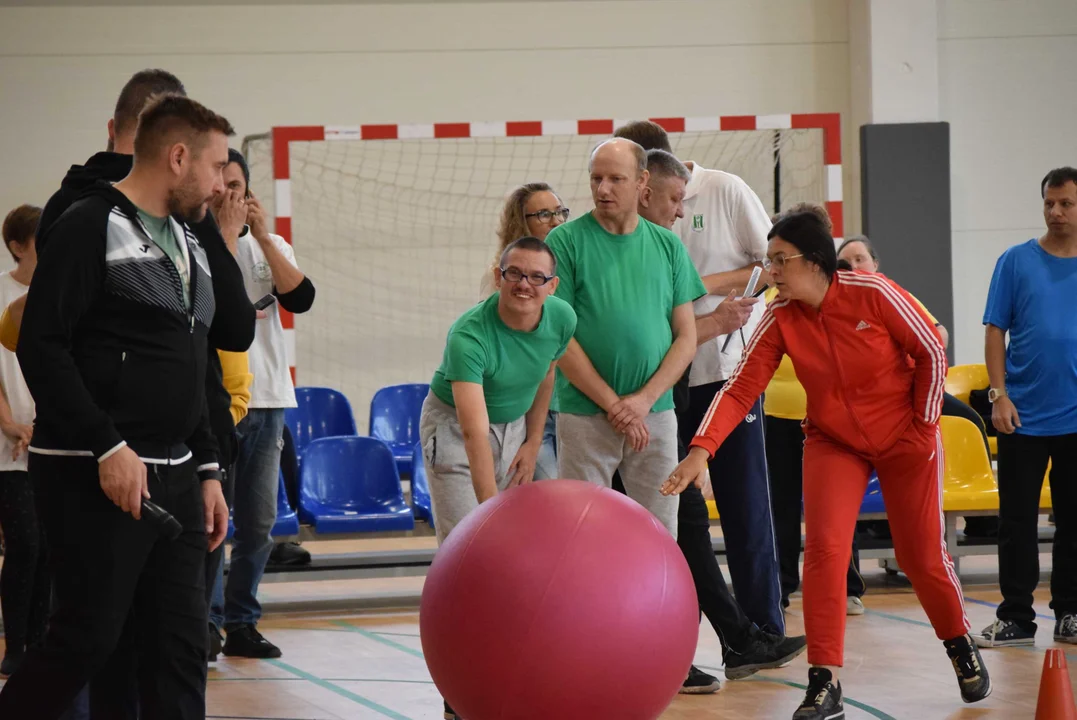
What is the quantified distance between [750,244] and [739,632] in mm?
1558

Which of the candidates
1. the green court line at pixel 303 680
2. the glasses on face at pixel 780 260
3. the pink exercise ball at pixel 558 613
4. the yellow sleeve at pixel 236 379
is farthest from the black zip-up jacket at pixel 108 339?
the green court line at pixel 303 680

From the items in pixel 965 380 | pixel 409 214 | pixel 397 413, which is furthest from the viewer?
pixel 409 214

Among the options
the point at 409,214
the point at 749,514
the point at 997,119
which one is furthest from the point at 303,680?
the point at 997,119

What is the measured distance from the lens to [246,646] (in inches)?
227

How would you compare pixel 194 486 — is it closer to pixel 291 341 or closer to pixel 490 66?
pixel 291 341

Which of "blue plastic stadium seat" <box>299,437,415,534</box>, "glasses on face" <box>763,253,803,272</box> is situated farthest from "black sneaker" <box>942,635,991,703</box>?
"blue plastic stadium seat" <box>299,437,415,534</box>

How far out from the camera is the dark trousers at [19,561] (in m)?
5.29

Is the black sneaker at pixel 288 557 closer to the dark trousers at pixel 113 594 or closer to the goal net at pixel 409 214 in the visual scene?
the goal net at pixel 409 214

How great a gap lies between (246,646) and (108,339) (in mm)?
3001

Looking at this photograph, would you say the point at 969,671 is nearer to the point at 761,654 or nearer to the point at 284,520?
the point at 761,654

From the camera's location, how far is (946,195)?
10719 millimetres

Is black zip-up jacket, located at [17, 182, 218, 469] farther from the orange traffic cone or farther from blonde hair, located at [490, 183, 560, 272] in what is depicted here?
the orange traffic cone

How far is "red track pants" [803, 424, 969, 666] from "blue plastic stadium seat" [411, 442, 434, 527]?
3023mm

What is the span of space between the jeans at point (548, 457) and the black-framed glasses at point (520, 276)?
1.07m
